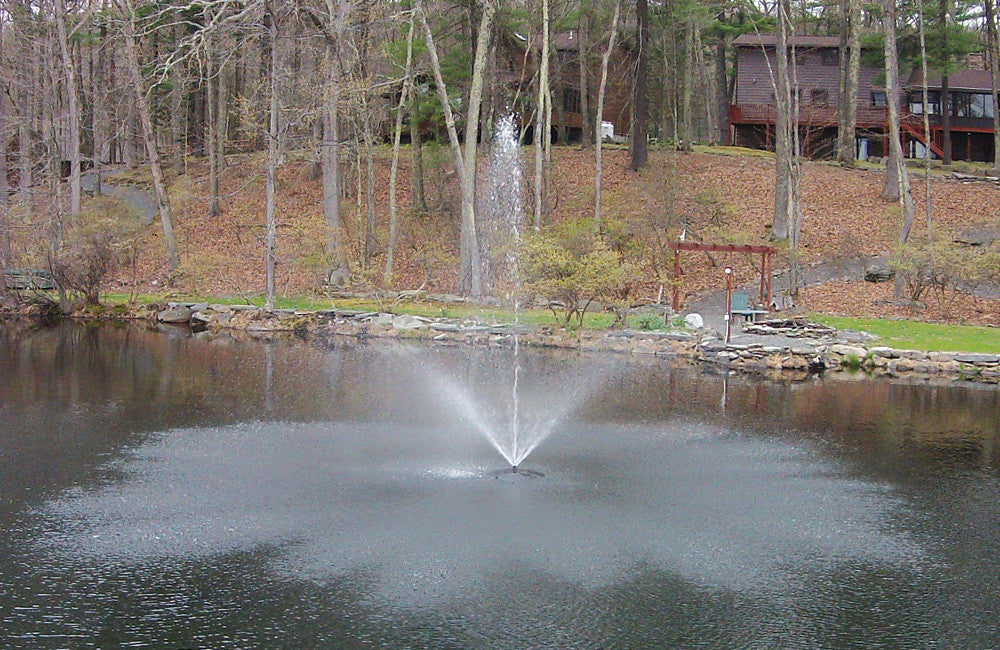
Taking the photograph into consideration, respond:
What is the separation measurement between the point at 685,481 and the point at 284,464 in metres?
4.49

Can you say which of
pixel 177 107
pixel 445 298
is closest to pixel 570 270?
pixel 445 298

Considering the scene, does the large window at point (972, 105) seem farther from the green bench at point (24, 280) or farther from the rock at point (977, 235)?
the green bench at point (24, 280)

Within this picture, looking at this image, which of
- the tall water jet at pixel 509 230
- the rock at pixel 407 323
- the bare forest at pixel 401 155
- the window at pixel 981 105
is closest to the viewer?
the tall water jet at pixel 509 230

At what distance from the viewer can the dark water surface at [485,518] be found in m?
7.11

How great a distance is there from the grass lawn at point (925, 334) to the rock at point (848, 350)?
719mm

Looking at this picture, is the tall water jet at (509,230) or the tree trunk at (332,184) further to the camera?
the tree trunk at (332,184)

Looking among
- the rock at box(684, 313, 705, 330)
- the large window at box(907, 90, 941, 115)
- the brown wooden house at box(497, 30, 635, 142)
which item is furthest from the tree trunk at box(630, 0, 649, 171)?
the large window at box(907, 90, 941, 115)

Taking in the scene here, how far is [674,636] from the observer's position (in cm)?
695

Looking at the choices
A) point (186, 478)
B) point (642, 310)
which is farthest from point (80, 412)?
point (642, 310)

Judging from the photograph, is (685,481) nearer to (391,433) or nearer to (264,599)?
(391,433)

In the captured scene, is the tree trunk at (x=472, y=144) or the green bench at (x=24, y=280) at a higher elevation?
the tree trunk at (x=472, y=144)

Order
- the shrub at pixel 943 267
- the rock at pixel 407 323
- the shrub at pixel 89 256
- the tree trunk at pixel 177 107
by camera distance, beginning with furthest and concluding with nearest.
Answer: the tree trunk at pixel 177 107 < the shrub at pixel 89 256 < the shrub at pixel 943 267 < the rock at pixel 407 323

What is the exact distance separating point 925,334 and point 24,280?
2166cm

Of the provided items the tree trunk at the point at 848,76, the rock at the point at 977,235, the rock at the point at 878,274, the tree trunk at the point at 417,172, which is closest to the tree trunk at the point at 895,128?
the rock at the point at 878,274
